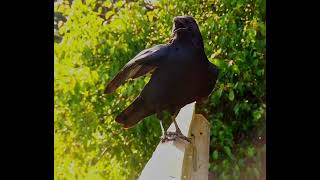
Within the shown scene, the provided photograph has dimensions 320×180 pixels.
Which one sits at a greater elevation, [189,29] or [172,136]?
[189,29]

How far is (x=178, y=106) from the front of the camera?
1.42 m

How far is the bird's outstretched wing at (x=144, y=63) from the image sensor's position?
138 centimetres

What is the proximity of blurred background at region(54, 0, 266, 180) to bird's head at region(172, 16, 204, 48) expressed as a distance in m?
0.06

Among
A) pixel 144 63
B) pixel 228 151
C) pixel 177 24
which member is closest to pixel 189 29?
pixel 177 24

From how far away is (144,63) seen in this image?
4.52ft

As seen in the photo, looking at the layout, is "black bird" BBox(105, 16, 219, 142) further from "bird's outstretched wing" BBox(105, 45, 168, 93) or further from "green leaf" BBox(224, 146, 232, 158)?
"green leaf" BBox(224, 146, 232, 158)

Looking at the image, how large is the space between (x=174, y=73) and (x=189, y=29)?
0.11m

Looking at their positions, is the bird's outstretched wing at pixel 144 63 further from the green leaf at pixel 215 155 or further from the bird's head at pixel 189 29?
the green leaf at pixel 215 155

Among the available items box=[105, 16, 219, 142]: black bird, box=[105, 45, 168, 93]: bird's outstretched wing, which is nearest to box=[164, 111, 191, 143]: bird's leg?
box=[105, 16, 219, 142]: black bird

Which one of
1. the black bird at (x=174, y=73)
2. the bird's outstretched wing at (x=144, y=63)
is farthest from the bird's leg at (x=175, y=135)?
the bird's outstretched wing at (x=144, y=63)

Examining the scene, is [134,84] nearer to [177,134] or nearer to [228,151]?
[177,134]
